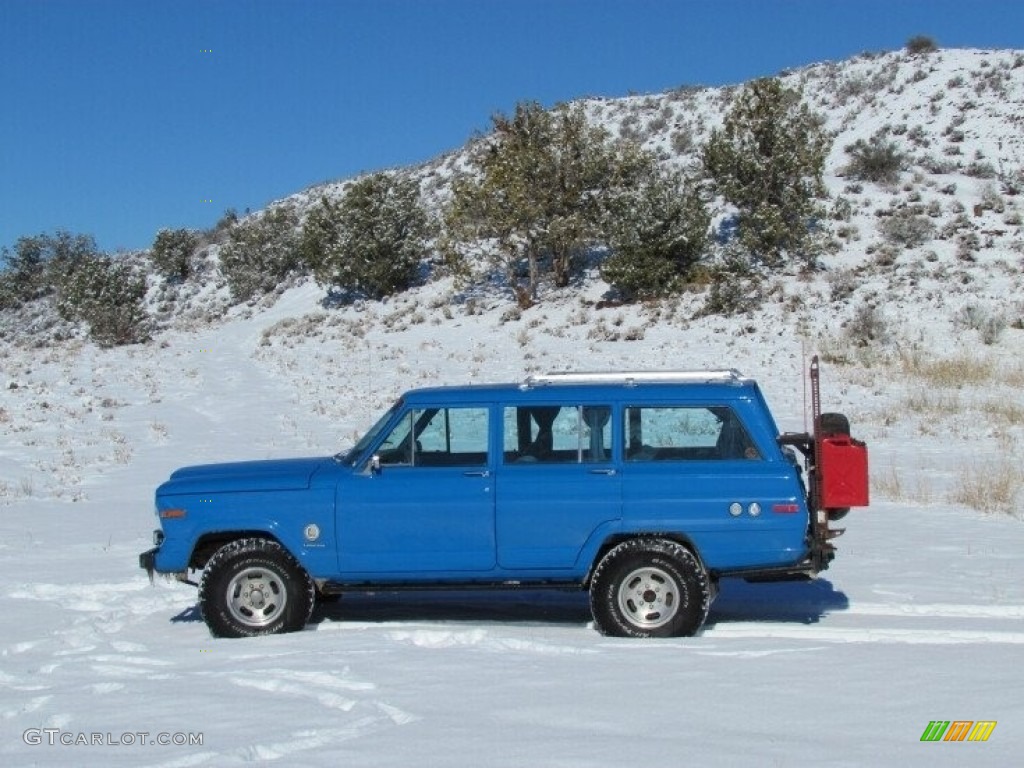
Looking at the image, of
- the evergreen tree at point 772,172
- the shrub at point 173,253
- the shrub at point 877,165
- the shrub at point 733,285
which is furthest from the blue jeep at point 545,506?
the shrub at point 173,253

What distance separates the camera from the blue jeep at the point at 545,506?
280 inches

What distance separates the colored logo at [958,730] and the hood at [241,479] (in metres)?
4.19

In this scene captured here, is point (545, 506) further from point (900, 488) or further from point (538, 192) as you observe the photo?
point (538, 192)

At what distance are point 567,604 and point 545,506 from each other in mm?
1645

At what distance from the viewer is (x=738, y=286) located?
29812mm

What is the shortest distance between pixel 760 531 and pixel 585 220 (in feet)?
98.8

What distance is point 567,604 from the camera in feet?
27.9

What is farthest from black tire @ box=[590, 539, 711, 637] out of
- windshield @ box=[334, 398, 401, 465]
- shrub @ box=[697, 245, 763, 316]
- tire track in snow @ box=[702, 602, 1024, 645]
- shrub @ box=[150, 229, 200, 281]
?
shrub @ box=[150, 229, 200, 281]

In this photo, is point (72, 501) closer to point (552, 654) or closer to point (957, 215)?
point (552, 654)

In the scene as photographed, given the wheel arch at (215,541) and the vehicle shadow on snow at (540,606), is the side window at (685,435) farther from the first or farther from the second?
the wheel arch at (215,541)

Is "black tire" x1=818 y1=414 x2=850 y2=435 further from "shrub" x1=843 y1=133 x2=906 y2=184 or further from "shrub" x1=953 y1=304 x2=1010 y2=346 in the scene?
"shrub" x1=843 y1=133 x2=906 y2=184

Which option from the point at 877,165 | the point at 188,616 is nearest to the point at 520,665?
the point at 188,616

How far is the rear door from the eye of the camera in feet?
23.5

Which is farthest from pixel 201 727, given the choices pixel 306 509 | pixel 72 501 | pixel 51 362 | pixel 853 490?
pixel 51 362
